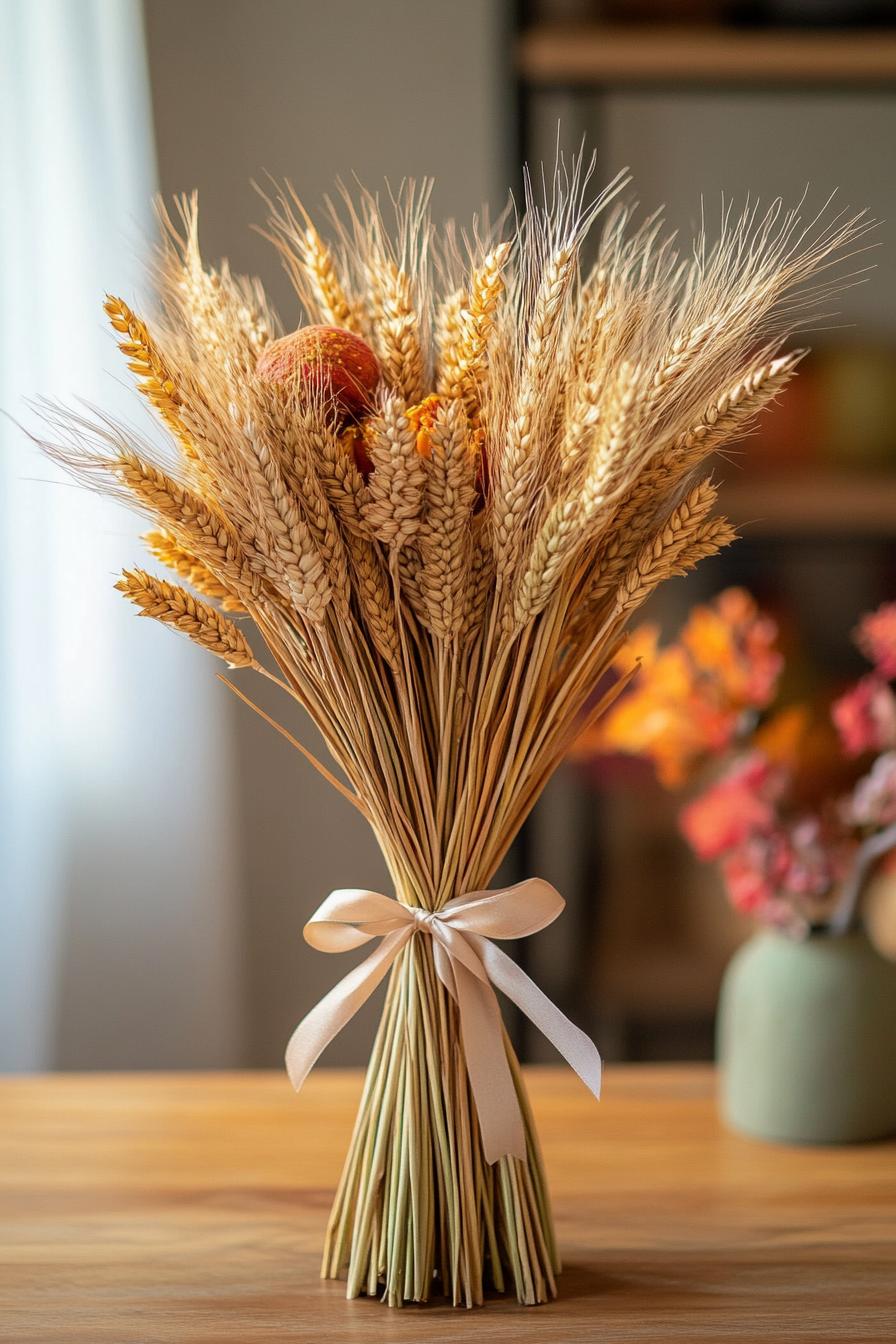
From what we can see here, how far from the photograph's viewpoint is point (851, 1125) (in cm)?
95

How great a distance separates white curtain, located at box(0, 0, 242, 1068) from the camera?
1771 millimetres

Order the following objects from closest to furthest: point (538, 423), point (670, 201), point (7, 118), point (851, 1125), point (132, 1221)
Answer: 1. point (538, 423)
2. point (132, 1221)
3. point (851, 1125)
4. point (7, 118)
5. point (670, 201)

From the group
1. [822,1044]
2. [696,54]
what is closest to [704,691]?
[822,1044]

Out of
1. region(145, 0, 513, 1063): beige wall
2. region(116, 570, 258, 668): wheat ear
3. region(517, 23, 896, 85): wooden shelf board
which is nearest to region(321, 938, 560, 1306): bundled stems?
region(116, 570, 258, 668): wheat ear

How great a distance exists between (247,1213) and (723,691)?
532 millimetres

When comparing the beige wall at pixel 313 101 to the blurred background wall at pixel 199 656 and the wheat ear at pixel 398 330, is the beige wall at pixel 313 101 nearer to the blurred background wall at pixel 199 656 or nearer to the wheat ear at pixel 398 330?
the blurred background wall at pixel 199 656

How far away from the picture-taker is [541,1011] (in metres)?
0.73

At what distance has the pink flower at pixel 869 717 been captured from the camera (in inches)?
38.8

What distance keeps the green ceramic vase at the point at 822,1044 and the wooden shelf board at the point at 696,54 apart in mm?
1347

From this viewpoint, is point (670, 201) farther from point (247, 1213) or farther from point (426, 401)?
point (247, 1213)

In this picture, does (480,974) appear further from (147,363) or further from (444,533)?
(147,363)

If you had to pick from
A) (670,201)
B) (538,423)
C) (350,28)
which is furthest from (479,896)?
(350,28)

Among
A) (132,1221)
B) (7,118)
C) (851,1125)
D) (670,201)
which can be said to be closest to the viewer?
(132,1221)

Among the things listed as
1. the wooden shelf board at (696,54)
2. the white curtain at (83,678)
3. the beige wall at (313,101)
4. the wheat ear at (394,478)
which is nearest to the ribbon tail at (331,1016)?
the wheat ear at (394,478)
